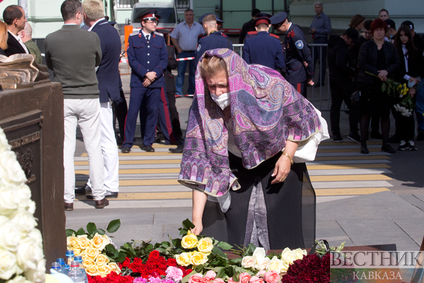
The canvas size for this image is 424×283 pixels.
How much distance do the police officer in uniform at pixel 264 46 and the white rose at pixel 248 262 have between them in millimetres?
5701

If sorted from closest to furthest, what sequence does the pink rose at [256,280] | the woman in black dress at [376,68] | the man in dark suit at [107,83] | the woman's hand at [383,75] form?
1. the pink rose at [256,280]
2. the man in dark suit at [107,83]
3. the woman's hand at [383,75]
4. the woman in black dress at [376,68]

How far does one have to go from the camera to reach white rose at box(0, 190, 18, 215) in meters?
1.18

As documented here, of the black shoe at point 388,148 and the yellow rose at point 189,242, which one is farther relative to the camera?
the black shoe at point 388,148

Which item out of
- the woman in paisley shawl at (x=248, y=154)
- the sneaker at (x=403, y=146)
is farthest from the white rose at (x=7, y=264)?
the sneaker at (x=403, y=146)

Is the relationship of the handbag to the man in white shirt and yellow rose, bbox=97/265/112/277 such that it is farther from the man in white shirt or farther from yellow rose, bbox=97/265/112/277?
yellow rose, bbox=97/265/112/277

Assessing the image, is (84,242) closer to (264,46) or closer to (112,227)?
(112,227)

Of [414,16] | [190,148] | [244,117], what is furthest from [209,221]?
[414,16]

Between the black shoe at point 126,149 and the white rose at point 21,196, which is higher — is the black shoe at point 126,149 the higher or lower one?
the lower one

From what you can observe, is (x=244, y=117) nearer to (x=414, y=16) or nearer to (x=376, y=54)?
(x=376, y=54)

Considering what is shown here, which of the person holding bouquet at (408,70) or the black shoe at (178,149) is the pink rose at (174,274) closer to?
the black shoe at (178,149)

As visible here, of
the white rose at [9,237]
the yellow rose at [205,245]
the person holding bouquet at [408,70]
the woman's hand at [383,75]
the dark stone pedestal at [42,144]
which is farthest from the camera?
the person holding bouquet at [408,70]

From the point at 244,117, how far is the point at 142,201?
3175mm

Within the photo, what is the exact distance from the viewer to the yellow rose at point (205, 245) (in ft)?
8.80

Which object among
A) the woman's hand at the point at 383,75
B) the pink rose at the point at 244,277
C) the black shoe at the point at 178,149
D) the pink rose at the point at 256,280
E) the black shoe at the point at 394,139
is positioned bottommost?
the black shoe at the point at 178,149
